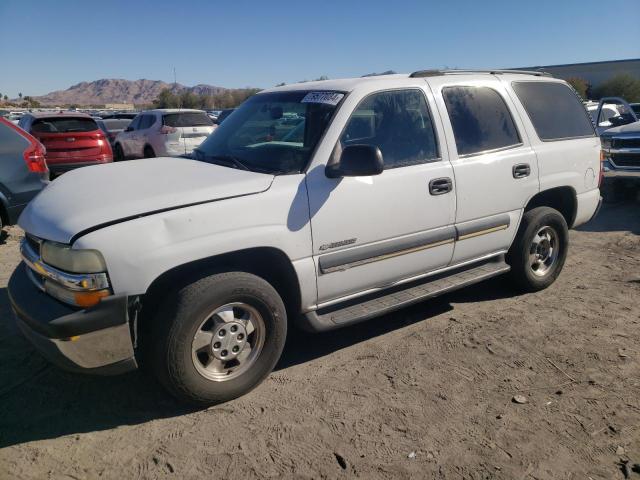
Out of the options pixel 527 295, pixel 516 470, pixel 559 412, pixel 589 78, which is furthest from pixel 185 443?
pixel 589 78

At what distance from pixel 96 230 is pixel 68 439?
4.00 ft

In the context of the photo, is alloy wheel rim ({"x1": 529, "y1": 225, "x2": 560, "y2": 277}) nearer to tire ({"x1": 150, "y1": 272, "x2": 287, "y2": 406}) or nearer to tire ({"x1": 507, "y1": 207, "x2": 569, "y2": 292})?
tire ({"x1": 507, "y1": 207, "x2": 569, "y2": 292})

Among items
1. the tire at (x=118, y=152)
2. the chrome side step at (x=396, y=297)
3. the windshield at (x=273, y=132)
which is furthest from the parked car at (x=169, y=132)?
the chrome side step at (x=396, y=297)

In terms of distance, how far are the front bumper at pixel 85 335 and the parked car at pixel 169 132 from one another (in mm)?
10325

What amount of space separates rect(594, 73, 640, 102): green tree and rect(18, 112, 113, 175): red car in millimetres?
44614

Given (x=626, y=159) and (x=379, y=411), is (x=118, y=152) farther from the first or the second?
(x=379, y=411)

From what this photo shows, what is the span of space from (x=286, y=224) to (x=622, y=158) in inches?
330

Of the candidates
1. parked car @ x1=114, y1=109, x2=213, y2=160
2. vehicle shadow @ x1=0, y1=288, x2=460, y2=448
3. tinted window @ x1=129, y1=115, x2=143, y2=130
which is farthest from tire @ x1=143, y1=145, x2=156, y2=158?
vehicle shadow @ x1=0, y1=288, x2=460, y2=448

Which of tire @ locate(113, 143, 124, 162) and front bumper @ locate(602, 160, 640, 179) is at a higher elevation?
tire @ locate(113, 143, 124, 162)

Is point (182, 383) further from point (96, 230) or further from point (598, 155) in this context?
point (598, 155)

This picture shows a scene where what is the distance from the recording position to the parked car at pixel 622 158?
8977 mm

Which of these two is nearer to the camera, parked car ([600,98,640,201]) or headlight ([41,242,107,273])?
headlight ([41,242,107,273])

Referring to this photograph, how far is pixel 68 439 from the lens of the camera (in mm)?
2869

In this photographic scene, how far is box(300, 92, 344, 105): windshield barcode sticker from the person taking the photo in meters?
3.58
